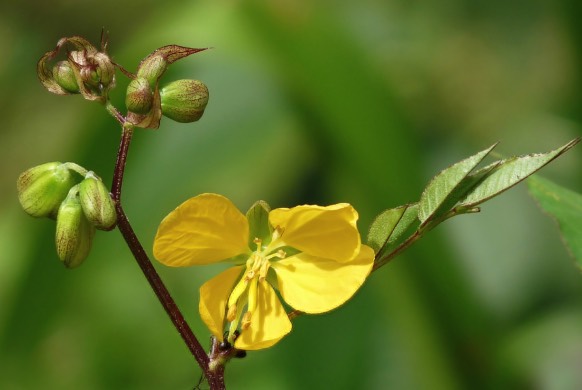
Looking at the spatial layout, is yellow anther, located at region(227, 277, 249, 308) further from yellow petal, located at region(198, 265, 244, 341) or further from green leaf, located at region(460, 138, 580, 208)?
green leaf, located at region(460, 138, 580, 208)

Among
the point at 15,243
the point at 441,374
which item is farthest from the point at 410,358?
the point at 15,243

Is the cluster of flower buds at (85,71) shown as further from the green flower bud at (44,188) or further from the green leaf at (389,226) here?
the green leaf at (389,226)

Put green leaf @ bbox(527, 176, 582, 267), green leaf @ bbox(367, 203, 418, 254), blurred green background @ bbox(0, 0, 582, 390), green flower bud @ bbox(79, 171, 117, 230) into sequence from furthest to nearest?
Result: blurred green background @ bbox(0, 0, 582, 390)
green leaf @ bbox(527, 176, 582, 267)
green leaf @ bbox(367, 203, 418, 254)
green flower bud @ bbox(79, 171, 117, 230)

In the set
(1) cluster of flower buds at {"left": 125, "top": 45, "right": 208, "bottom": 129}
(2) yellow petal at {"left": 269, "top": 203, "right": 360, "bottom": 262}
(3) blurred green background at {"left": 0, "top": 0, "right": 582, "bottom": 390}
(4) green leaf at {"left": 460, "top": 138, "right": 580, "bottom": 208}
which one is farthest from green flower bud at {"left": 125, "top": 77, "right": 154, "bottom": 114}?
(3) blurred green background at {"left": 0, "top": 0, "right": 582, "bottom": 390}

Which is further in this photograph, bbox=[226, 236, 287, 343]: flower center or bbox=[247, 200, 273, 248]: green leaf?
bbox=[247, 200, 273, 248]: green leaf

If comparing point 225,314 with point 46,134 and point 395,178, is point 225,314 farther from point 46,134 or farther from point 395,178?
point 46,134

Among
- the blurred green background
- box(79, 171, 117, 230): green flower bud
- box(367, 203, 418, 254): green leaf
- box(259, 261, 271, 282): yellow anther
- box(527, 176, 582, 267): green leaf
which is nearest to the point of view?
box(79, 171, 117, 230): green flower bud

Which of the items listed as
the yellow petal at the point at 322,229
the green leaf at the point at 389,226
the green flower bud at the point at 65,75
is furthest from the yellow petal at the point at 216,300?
the green flower bud at the point at 65,75

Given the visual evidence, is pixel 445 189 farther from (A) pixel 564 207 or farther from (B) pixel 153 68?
(A) pixel 564 207

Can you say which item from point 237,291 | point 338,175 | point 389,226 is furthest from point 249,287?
point 338,175
